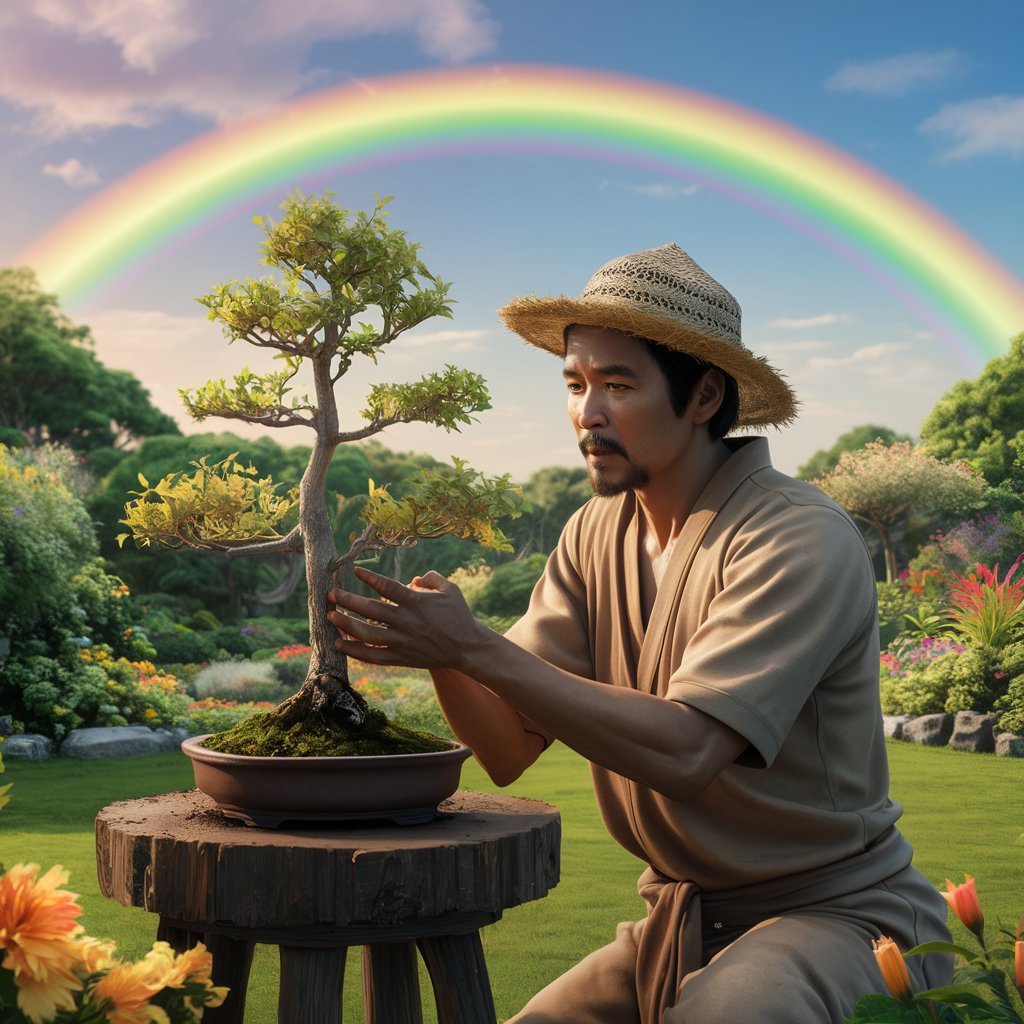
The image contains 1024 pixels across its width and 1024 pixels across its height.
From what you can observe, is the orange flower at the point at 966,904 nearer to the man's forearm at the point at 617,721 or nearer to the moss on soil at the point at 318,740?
the man's forearm at the point at 617,721

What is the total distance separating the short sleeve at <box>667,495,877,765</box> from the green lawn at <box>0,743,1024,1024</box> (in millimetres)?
2141

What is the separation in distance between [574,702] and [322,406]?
3.37ft

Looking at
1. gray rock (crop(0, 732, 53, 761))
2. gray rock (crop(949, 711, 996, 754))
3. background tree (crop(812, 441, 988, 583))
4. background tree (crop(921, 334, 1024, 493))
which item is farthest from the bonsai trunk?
background tree (crop(921, 334, 1024, 493))

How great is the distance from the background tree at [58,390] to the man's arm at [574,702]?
73.7 ft

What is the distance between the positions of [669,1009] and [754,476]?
3.06 feet

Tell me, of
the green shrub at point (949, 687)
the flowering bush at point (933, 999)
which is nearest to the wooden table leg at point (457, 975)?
the flowering bush at point (933, 999)

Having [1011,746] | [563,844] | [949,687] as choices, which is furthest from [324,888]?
[949,687]

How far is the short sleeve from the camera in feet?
5.98

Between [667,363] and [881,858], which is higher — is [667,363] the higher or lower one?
the higher one

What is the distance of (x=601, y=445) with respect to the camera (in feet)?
7.00

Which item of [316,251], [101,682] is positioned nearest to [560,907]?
[316,251]

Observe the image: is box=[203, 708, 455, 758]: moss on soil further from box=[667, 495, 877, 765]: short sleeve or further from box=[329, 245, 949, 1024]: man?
box=[667, 495, 877, 765]: short sleeve

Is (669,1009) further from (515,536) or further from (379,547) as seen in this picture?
(515,536)

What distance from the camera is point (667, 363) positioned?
216 cm
